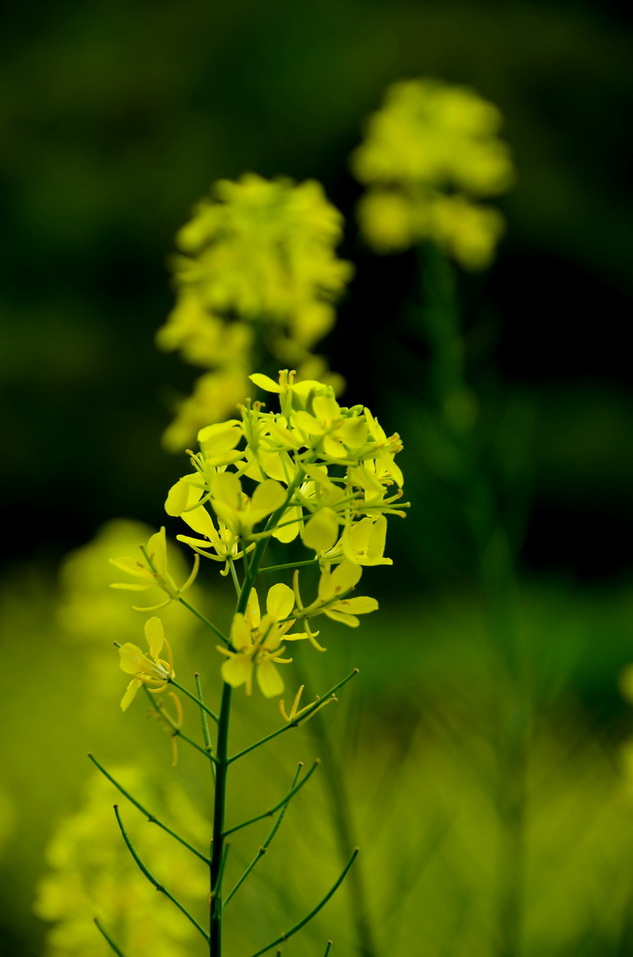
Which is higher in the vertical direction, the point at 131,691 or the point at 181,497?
the point at 181,497

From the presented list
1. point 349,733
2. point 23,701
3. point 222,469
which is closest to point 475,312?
point 23,701

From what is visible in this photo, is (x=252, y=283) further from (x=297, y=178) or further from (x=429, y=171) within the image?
(x=297, y=178)

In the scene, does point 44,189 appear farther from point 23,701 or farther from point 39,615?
point 23,701

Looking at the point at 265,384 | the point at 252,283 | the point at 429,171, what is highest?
the point at 429,171

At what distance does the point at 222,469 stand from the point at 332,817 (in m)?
0.62

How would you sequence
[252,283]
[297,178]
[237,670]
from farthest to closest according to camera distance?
[297,178] → [252,283] → [237,670]

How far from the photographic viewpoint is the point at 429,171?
1.54m

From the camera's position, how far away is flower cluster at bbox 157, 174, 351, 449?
1.13 m

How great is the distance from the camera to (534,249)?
4738 millimetres

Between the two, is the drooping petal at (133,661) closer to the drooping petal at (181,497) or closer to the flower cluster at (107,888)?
the drooping petal at (181,497)

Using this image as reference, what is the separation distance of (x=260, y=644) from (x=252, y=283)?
0.66m

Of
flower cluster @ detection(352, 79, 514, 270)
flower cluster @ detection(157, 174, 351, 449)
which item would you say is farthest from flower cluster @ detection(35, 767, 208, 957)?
→ flower cluster @ detection(352, 79, 514, 270)

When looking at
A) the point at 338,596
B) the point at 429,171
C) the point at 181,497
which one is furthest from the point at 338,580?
the point at 429,171

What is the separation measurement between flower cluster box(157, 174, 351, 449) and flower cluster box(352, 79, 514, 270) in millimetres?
382
